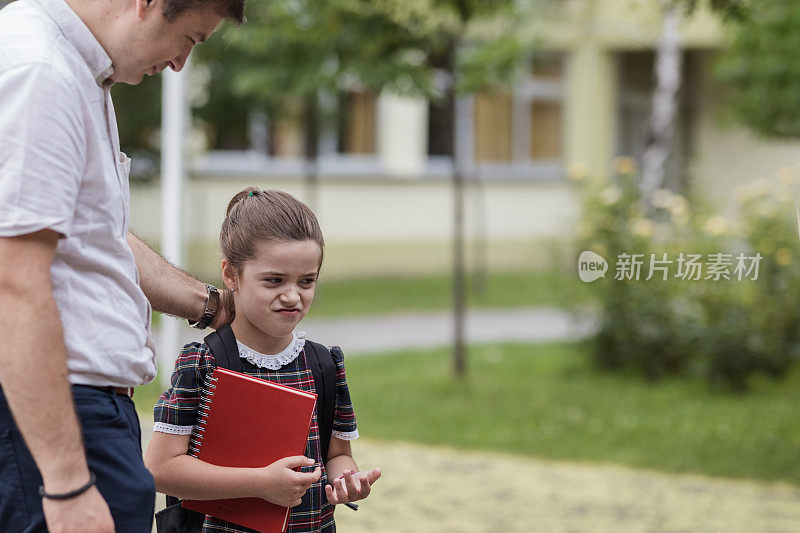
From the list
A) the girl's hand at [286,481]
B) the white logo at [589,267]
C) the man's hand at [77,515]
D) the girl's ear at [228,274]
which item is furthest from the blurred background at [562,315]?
the white logo at [589,267]

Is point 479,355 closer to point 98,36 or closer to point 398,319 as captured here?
point 398,319

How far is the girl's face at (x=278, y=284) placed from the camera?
6.61 feet

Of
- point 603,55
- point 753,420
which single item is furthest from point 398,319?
point 603,55

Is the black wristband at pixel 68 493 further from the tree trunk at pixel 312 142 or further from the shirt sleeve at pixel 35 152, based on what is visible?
the tree trunk at pixel 312 142

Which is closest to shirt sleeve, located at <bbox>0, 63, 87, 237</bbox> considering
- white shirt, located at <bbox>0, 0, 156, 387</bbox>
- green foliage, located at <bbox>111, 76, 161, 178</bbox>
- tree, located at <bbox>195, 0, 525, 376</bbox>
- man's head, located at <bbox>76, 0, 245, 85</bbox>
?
white shirt, located at <bbox>0, 0, 156, 387</bbox>

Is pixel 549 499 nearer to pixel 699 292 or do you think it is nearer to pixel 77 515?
pixel 699 292

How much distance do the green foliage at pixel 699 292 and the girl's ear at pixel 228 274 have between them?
567 cm

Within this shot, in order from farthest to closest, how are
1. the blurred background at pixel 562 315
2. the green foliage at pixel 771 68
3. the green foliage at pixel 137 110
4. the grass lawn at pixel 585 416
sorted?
the green foliage at pixel 137 110, the green foliage at pixel 771 68, the grass lawn at pixel 585 416, the blurred background at pixel 562 315

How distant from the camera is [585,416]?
7.23 metres

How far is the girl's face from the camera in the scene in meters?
2.02

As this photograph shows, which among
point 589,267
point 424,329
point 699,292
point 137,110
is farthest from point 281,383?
point 137,110

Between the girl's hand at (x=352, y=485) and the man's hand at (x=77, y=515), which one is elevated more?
the man's hand at (x=77, y=515)

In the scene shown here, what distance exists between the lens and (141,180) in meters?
12.5

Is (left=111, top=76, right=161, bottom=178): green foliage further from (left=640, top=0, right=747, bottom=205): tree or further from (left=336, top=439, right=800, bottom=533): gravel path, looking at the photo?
(left=336, top=439, right=800, bottom=533): gravel path
